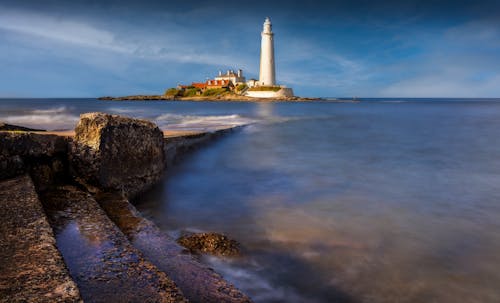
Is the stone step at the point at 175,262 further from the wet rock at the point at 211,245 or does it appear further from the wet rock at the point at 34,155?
the wet rock at the point at 34,155

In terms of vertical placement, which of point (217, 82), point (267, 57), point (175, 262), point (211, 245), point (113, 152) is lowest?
point (211, 245)

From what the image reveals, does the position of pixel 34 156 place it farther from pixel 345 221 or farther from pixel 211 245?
pixel 345 221

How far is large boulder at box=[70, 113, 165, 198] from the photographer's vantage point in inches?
145

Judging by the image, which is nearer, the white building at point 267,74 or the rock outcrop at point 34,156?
the rock outcrop at point 34,156

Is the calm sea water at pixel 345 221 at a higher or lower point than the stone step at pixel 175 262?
lower

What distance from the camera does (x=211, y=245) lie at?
10.5ft

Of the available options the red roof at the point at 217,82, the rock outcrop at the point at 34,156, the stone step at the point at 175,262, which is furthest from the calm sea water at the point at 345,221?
the red roof at the point at 217,82

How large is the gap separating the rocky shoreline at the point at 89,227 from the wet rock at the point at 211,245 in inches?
15.3

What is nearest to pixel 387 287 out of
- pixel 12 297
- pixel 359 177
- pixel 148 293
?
pixel 148 293

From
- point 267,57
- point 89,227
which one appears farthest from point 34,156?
point 267,57

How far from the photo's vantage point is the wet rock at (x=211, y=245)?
10.3 feet

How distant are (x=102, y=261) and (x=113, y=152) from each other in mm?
2035

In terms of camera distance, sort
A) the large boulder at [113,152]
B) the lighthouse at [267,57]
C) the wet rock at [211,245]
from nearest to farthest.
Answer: the wet rock at [211,245]
the large boulder at [113,152]
the lighthouse at [267,57]

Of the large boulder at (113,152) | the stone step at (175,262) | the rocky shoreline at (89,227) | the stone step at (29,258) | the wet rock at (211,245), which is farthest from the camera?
the large boulder at (113,152)
